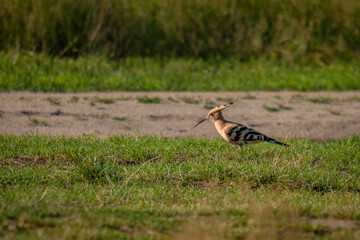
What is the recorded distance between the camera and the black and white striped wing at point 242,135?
6102 millimetres

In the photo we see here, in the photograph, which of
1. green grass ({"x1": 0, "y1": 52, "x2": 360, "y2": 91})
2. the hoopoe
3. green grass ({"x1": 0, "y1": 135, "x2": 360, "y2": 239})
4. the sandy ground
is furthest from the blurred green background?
the hoopoe

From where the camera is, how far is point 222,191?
5055 mm

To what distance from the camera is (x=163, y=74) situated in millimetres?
10992

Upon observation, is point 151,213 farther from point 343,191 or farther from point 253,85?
point 253,85

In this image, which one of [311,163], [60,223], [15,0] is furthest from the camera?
[15,0]

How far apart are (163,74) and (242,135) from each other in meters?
5.13

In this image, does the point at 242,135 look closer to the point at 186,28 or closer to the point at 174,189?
the point at 174,189

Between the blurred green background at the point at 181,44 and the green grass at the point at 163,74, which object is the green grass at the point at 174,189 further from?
the blurred green background at the point at 181,44

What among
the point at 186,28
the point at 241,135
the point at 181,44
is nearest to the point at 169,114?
the point at 241,135

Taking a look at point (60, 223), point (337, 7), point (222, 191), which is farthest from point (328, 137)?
point (337, 7)

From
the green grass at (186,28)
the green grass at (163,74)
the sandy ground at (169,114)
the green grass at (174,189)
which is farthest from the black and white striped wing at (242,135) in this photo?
the green grass at (186,28)

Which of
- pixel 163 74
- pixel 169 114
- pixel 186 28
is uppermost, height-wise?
pixel 186 28

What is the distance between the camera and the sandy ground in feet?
24.9

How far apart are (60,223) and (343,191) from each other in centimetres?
282
